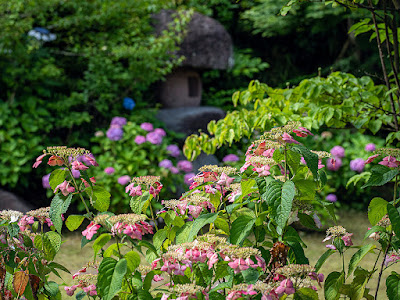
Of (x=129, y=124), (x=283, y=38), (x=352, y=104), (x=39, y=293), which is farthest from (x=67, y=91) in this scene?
(x=283, y=38)

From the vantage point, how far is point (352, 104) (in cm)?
239

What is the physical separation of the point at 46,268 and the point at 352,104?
5.41 ft

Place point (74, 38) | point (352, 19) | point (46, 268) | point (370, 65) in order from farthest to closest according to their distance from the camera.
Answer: point (352, 19), point (370, 65), point (74, 38), point (46, 268)

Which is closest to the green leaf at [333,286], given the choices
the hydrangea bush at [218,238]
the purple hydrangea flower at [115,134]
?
the hydrangea bush at [218,238]

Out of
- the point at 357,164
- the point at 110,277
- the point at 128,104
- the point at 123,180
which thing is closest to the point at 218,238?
the point at 110,277

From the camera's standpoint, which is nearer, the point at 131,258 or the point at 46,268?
the point at 131,258

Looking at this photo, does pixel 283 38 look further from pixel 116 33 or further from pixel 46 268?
pixel 46 268

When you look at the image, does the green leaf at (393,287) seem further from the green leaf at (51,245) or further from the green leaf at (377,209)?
the green leaf at (51,245)

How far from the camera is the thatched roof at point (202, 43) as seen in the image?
6.23m

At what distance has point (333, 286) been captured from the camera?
1427 millimetres

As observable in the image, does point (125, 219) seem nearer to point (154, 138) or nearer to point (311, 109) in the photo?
point (311, 109)

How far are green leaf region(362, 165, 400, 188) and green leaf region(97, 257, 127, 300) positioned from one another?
0.74 metres

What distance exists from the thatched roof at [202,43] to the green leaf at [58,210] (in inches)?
197

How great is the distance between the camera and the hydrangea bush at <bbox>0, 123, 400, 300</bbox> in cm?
122
